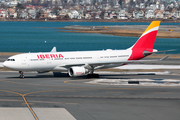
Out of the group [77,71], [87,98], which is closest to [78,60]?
[77,71]

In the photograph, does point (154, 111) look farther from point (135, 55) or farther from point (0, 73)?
point (0, 73)

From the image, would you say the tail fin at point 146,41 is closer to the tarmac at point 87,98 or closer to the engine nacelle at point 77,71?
the tarmac at point 87,98

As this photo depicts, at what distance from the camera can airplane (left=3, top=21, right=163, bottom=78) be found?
4938 centimetres

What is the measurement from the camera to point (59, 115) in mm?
29188

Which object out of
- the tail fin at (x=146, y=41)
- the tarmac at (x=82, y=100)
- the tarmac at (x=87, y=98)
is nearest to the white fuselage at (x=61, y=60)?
the tail fin at (x=146, y=41)

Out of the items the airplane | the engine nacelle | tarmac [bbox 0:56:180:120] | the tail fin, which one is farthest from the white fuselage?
tarmac [bbox 0:56:180:120]

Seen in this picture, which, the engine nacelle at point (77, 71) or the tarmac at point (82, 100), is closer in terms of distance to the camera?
the tarmac at point (82, 100)

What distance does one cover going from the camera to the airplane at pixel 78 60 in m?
49.4

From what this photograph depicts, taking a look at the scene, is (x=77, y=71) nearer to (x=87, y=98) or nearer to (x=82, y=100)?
(x=87, y=98)

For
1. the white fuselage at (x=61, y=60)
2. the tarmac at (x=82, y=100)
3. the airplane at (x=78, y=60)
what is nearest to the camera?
the tarmac at (x=82, y=100)

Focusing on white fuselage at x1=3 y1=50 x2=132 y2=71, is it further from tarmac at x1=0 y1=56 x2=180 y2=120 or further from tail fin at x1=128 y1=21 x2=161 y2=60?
tarmac at x1=0 y1=56 x2=180 y2=120

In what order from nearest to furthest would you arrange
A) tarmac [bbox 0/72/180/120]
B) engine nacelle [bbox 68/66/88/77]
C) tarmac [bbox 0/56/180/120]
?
tarmac [bbox 0/72/180/120] → tarmac [bbox 0/56/180/120] → engine nacelle [bbox 68/66/88/77]

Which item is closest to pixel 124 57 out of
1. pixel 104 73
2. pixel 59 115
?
pixel 104 73

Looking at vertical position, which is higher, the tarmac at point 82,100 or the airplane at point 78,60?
the airplane at point 78,60
